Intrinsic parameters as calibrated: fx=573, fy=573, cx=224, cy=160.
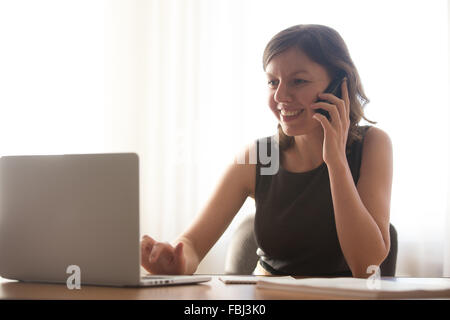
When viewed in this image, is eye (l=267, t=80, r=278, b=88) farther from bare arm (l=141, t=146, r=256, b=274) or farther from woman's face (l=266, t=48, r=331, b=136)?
bare arm (l=141, t=146, r=256, b=274)

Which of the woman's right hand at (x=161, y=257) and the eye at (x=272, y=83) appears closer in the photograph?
the woman's right hand at (x=161, y=257)

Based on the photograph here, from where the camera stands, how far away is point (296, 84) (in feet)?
5.19

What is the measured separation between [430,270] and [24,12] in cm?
257

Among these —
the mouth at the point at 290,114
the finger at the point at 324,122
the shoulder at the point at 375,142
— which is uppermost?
the mouth at the point at 290,114

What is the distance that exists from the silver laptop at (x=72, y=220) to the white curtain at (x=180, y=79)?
2108mm

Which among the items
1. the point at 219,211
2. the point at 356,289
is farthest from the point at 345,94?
the point at 356,289

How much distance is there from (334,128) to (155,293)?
2.58ft

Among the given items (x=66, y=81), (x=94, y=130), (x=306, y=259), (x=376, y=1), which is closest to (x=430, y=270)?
(x=376, y=1)
